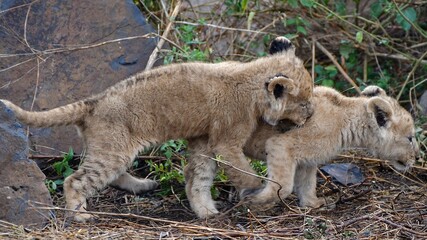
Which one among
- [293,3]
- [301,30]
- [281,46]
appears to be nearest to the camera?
[281,46]

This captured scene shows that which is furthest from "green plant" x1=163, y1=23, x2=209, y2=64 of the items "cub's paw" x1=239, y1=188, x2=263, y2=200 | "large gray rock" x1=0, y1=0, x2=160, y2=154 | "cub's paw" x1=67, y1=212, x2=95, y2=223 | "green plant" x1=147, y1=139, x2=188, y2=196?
"cub's paw" x1=67, y1=212, x2=95, y2=223

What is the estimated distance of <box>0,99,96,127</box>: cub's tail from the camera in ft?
25.1

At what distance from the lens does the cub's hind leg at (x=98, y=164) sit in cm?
789

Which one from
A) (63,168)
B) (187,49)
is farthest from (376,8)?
(63,168)

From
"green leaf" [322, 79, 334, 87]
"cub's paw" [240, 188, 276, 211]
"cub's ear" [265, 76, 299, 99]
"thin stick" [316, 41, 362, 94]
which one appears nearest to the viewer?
"cub's paw" [240, 188, 276, 211]

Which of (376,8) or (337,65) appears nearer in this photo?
(337,65)

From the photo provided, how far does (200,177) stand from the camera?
8.42m

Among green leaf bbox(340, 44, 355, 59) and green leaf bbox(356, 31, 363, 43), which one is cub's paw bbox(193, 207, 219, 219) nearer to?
green leaf bbox(356, 31, 363, 43)

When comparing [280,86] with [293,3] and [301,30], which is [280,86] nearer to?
[293,3]

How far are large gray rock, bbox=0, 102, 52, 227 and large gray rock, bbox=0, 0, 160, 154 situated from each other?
1.77 m

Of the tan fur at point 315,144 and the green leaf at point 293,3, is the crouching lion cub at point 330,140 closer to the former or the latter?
the tan fur at point 315,144

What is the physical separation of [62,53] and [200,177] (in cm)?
220

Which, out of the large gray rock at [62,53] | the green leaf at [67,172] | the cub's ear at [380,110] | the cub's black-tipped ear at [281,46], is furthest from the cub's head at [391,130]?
the green leaf at [67,172]

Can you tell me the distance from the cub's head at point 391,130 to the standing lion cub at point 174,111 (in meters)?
0.77
